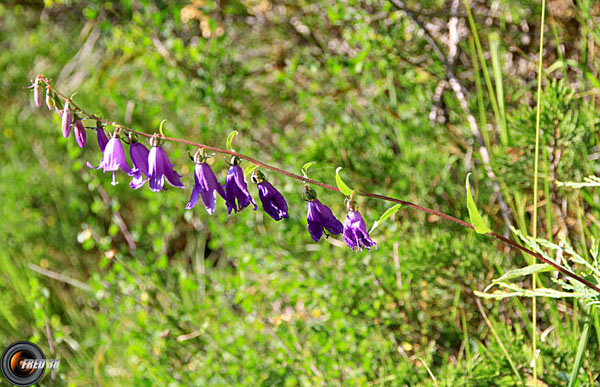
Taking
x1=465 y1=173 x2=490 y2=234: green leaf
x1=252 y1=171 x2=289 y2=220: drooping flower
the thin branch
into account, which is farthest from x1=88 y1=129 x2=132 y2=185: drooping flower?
the thin branch

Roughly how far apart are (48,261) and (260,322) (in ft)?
4.25

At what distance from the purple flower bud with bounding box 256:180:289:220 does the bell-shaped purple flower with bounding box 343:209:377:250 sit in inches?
5.1

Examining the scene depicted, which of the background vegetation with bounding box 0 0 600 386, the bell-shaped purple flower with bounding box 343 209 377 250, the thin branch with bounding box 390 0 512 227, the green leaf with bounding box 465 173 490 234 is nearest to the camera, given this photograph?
the green leaf with bounding box 465 173 490 234

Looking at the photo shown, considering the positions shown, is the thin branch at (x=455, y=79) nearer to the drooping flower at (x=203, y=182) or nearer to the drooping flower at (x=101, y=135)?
the drooping flower at (x=203, y=182)

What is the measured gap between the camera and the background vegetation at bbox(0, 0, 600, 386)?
61.2 inches

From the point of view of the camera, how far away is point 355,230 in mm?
1054

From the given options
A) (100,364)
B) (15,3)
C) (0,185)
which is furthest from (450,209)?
(15,3)

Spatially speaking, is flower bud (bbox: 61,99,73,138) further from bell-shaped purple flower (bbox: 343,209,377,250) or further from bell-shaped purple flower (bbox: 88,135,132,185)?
bell-shaped purple flower (bbox: 343,209,377,250)

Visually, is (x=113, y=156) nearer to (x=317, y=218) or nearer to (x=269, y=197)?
(x=269, y=197)

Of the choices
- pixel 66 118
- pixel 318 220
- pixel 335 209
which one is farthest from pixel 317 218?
pixel 335 209

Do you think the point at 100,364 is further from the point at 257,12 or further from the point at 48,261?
the point at 257,12

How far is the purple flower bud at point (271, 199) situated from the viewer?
107cm

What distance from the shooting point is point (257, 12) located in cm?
236

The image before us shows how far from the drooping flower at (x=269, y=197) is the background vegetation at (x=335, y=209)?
0.54m
